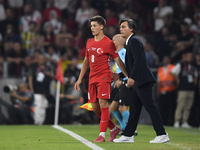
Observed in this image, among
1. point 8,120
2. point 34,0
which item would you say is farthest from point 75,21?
point 8,120

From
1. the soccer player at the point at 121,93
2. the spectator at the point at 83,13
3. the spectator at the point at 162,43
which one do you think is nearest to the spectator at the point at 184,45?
the spectator at the point at 162,43

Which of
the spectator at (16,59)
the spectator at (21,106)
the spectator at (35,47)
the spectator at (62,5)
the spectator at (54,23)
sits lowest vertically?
the spectator at (21,106)

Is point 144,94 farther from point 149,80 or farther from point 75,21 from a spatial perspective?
point 75,21

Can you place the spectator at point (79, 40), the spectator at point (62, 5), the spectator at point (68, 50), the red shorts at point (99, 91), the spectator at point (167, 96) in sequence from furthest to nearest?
the spectator at point (62, 5) < the spectator at point (79, 40) < the spectator at point (68, 50) < the spectator at point (167, 96) < the red shorts at point (99, 91)

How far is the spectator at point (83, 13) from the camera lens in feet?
59.7

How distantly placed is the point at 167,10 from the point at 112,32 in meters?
2.89

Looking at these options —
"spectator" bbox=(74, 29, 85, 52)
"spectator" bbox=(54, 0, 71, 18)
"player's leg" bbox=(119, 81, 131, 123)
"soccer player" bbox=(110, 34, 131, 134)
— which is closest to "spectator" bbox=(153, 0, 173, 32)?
"spectator" bbox=(74, 29, 85, 52)

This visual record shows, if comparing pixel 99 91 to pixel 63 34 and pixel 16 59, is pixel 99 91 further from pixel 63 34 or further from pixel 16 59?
pixel 63 34

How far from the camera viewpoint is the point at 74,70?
15.1 metres

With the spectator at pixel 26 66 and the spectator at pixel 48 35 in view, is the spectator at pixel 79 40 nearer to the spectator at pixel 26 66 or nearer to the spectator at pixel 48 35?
the spectator at pixel 48 35

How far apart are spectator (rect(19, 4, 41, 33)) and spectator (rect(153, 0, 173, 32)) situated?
4943 mm

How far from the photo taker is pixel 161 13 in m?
18.1

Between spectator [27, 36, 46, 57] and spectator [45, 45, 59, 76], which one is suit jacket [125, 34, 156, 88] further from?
spectator [27, 36, 46, 57]

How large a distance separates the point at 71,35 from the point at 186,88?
17.6 ft
